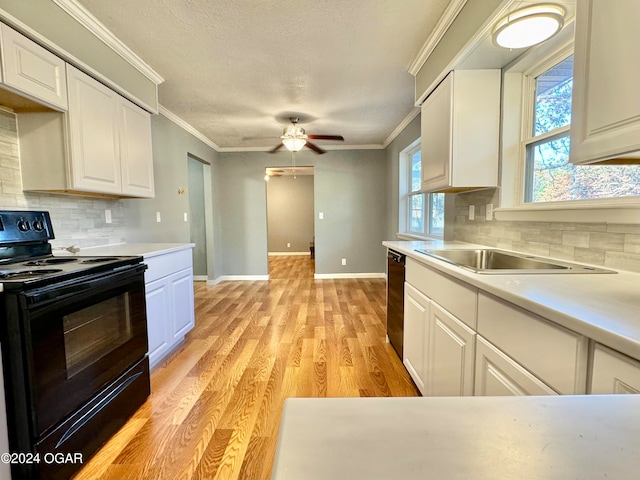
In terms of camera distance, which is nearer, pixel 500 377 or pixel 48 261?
pixel 500 377

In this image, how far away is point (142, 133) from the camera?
A: 2.46 metres

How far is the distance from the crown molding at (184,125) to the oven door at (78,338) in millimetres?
2305

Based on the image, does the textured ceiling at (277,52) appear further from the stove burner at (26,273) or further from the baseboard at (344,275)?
the baseboard at (344,275)

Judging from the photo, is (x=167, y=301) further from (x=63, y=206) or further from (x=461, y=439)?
→ (x=461, y=439)

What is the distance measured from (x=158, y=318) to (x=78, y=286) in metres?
0.93

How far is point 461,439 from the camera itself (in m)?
0.36

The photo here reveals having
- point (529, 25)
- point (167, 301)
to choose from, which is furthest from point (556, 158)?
point (167, 301)

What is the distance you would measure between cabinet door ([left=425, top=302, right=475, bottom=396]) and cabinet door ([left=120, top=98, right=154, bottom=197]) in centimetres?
233

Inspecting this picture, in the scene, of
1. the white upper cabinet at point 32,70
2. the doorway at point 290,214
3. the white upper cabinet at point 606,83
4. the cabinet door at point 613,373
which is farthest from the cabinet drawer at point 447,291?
the doorway at point 290,214

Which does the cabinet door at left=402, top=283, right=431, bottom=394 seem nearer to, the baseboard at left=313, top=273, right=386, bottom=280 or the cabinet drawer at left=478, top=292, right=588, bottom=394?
the cabinet drawer at left=478, top=292, right=588, bottom=394

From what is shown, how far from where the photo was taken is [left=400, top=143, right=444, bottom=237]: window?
349cm

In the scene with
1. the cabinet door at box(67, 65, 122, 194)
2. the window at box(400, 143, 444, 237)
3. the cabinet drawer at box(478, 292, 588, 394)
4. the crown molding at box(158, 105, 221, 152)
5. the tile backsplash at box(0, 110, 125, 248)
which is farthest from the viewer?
the window at box(400, 143, 444, 237)

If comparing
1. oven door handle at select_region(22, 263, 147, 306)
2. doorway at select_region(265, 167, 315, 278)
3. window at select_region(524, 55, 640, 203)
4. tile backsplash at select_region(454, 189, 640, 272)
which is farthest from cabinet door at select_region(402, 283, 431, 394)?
doorway at select_region(265, 167, 315, 278)

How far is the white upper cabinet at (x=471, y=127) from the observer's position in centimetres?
196
